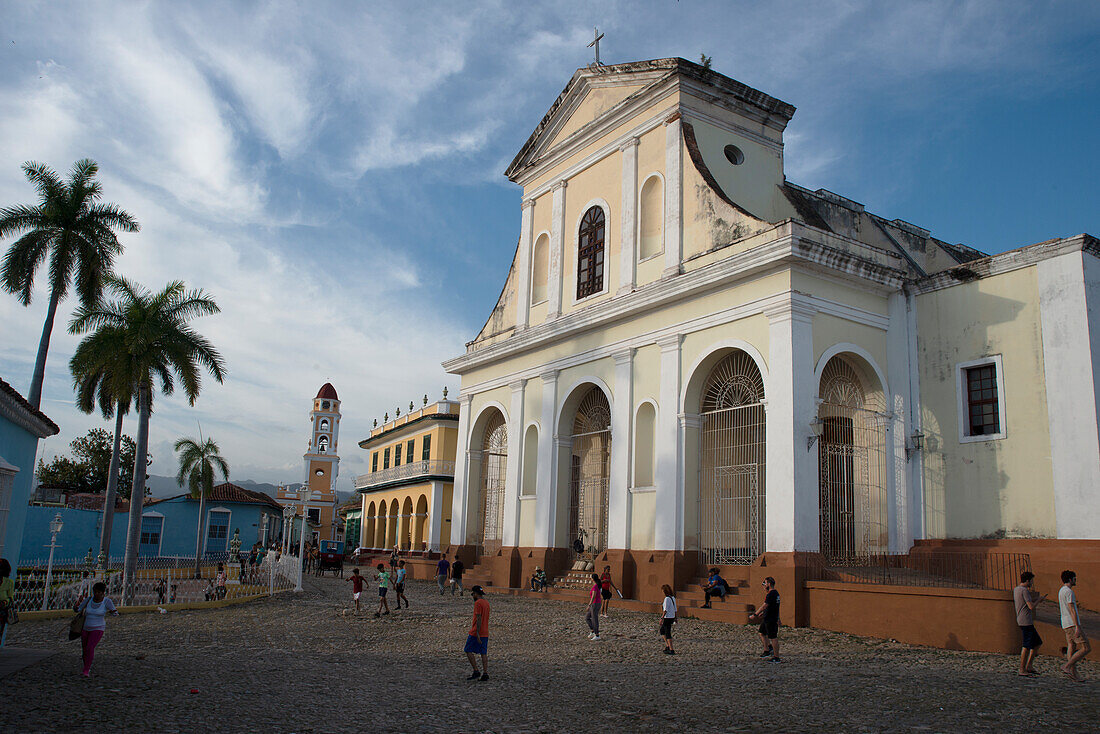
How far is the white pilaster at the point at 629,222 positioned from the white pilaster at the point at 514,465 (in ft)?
14.9

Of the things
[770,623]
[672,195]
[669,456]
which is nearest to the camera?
[770,623]

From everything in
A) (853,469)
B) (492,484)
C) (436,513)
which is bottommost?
(436,513)

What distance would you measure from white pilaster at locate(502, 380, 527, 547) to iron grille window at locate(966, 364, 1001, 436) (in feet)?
35.4

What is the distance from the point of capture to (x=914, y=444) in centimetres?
1538

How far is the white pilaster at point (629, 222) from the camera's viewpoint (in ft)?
62.6

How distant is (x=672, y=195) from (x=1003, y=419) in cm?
785

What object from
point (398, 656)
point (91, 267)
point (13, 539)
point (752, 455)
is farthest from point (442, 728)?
point (91, 267)

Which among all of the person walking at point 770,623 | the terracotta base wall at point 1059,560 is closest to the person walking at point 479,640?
the person walking at point 770,623

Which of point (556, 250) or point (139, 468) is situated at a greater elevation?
point (556, 250)

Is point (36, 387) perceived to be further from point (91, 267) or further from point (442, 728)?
point (442, 728)

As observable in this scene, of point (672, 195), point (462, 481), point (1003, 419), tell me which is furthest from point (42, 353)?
point (1003, 419)

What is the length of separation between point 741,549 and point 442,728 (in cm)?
1010

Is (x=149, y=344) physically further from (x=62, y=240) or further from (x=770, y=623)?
(x=770, y=623)

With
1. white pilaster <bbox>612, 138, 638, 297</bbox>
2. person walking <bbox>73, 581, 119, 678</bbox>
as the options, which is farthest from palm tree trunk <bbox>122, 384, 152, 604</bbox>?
white pilaster <bbox>612, 138, 638, 297</bbox>
